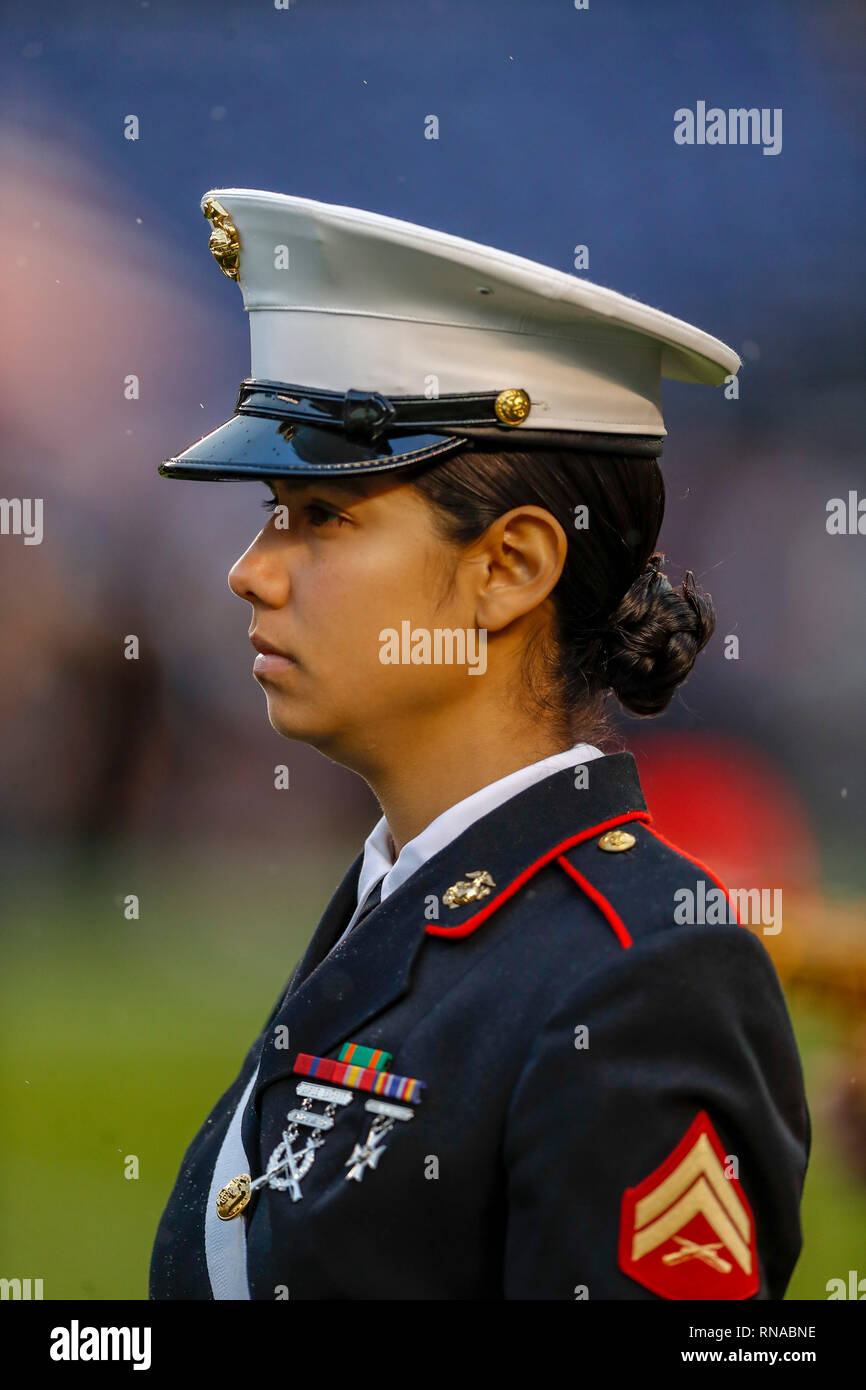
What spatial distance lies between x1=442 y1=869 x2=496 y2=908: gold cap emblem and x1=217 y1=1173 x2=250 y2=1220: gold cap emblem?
325mm

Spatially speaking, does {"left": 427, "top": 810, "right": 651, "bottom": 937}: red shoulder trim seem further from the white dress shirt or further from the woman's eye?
the woman's eye

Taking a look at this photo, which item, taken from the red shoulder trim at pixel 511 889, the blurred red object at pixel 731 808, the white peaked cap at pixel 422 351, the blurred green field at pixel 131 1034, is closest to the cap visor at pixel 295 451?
the white peaked cap at pixel 422 351

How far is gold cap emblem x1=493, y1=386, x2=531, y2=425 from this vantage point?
53.0 inches

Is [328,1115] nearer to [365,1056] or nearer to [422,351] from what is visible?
[365,1056]

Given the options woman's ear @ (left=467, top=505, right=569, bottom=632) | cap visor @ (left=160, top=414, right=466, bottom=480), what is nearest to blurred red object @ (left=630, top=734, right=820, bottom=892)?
woman's ear @ (left=467, top=505, right=569, bottom=632)

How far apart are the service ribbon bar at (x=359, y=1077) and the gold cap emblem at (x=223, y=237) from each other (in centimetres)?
85

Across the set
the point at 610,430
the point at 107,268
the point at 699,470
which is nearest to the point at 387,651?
the point at 610,430

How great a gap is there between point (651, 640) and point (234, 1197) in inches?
27.7

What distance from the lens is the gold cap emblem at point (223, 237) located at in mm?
1513

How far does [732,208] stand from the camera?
153 inches

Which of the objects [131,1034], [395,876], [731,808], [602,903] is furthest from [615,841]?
[131,1034]

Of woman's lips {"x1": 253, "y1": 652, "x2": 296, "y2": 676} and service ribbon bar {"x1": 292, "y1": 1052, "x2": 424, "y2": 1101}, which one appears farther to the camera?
woman's lips {"x1": 253, "y1": 652, "x2": 296, "y2": 676}

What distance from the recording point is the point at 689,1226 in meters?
1.12
